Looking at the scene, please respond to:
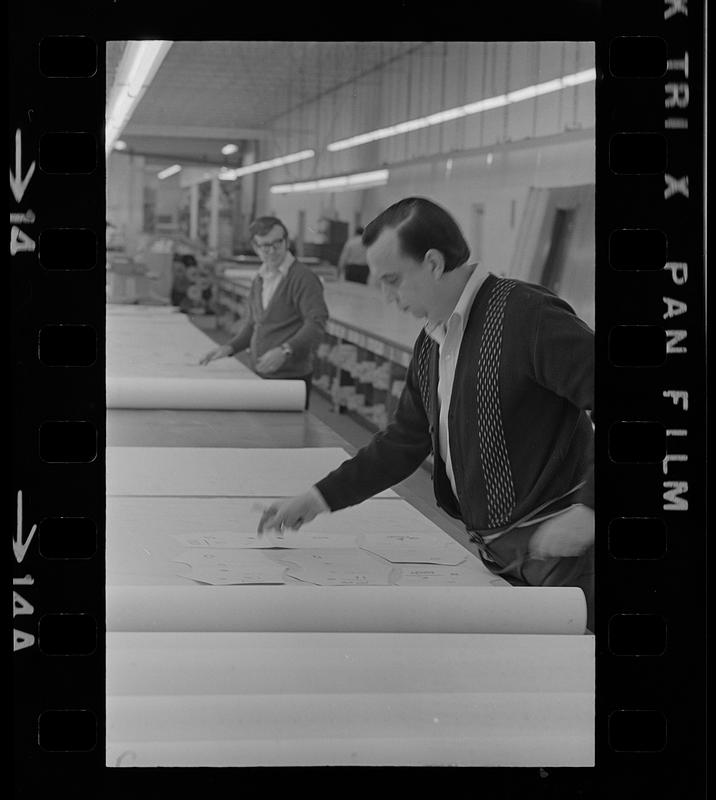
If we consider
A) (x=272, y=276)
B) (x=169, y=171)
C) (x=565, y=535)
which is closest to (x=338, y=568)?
(x=565, y=535)

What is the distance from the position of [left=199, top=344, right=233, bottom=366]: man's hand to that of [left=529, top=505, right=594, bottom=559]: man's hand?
2.14 feet

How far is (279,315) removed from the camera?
9.79 ft

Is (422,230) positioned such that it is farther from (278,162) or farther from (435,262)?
(278,162)

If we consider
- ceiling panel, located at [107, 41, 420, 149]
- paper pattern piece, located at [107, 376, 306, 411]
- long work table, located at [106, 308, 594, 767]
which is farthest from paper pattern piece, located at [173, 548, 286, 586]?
ceiling panel, located at [107, 41, 420, 149]

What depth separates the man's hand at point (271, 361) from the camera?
3.06 m

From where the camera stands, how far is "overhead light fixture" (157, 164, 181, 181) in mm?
2896

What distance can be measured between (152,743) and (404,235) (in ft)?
3.12

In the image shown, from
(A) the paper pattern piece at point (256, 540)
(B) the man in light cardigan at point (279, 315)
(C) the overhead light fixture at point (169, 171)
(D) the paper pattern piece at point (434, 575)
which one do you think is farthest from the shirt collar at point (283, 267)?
(D) the paper pattern piece at point (434, 575)

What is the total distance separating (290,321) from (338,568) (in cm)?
45

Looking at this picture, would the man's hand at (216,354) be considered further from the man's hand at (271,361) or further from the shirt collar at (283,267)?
the shirt collar at (283,267)
